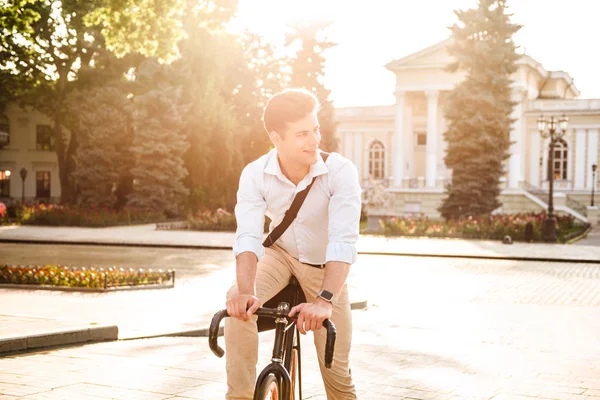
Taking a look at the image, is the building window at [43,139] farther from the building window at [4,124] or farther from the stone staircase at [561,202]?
the stone staircase at [561,202]

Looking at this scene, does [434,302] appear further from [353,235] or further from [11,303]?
[353,235]

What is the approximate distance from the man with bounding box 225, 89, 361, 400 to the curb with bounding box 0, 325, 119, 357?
15.0ft

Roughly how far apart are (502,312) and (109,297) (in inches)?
233

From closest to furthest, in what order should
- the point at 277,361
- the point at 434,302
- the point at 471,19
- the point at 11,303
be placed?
the point at 277,361
the point at 11,303
the point at 434,302
the point at 471,19

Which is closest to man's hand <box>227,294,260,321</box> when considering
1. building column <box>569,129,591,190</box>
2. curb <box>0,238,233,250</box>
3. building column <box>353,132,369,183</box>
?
curb <box>0,238,233,250</box>

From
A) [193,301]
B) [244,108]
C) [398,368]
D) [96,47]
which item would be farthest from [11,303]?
[244,108]

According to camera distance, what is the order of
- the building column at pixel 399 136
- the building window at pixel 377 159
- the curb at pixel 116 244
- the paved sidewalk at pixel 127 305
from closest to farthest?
the paved sidewalk at pixel 127 305 → the curb at pixel 116 244 → the building column at pixel 399 136 → the building window at pixel 377 159

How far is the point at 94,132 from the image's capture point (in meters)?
44.5

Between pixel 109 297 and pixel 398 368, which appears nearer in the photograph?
pixel 398 368

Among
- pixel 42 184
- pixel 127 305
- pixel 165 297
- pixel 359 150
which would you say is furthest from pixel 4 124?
pixel 127 305

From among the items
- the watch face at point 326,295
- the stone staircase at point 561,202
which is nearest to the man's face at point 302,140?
the watch face at point 326,295

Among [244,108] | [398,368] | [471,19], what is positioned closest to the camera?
[398,368]

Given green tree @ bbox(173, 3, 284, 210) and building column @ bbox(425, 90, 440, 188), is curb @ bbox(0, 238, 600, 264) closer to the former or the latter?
green tree @ bbox(173, 3, 284, 210)

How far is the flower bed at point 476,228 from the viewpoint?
31750 mm
